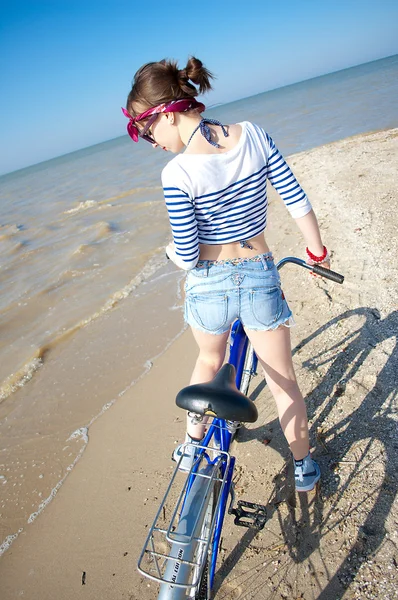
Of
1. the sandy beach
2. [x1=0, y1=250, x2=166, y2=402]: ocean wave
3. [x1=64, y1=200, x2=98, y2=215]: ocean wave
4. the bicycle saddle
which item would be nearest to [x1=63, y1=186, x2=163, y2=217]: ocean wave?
[x1=64, y1=200, x2=98, y2=215]: ocean wave

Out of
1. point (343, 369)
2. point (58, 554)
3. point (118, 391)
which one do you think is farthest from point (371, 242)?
point (58, 554)

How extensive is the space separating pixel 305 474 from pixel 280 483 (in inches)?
13.4

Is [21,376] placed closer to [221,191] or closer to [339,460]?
[339,460]

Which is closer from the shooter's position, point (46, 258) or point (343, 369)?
point (343, 369)

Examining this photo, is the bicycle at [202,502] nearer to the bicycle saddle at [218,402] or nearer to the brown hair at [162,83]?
the bicycle saddle at [218,402]

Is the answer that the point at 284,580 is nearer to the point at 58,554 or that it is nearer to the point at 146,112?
the point at 58,554

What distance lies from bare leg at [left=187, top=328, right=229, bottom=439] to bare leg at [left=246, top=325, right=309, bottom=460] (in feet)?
0.53

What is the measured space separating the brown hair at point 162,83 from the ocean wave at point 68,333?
389 centimetres

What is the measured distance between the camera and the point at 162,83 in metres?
1.48

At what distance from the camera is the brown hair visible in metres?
1.48

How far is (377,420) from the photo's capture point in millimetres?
2561

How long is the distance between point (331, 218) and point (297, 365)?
3.47 meters

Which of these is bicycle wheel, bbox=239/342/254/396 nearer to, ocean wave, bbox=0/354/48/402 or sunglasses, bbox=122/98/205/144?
sunglasses, bbox=122/98/205/144

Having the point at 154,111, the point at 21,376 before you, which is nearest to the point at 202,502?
the point at 154,111
